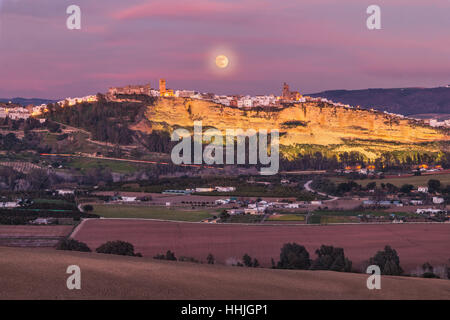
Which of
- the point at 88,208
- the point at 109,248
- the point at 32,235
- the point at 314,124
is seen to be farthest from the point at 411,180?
the point at 109,248

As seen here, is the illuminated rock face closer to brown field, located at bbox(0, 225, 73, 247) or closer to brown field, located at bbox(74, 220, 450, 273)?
brown field, located at bbox(74, 220, 450, 273)

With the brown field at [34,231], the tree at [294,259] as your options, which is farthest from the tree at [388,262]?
the brown field at [34,231]

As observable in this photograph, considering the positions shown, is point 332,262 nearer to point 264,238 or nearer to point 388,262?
point 388,262

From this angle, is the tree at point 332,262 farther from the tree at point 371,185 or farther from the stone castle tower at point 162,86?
the stone castle tower at point 162,86

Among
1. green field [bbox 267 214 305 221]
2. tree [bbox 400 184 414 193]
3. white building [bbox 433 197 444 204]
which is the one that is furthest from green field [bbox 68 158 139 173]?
white building [bbox 433 197 444 204]
